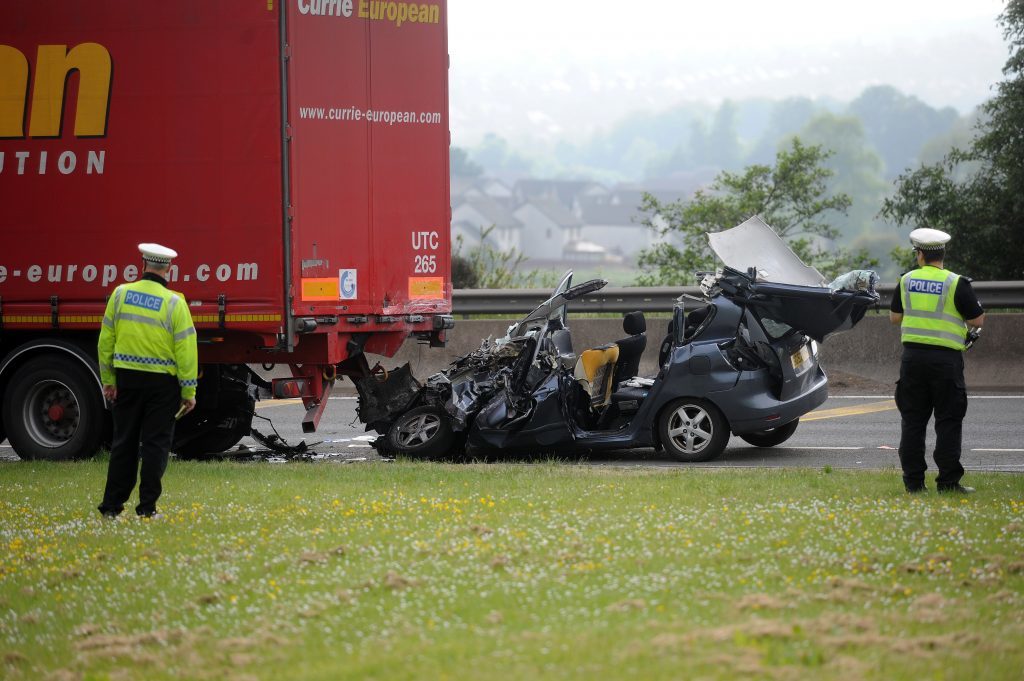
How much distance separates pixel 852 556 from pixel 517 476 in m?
3.67

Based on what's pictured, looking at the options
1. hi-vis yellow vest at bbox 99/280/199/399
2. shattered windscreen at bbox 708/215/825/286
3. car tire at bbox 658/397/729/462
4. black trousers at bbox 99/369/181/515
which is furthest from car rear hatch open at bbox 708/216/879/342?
black trousers at bbox 99/369/181/515

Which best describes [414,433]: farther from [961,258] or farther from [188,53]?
[961,258]

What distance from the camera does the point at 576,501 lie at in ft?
29.6

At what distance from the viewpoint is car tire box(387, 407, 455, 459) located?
39.0ft

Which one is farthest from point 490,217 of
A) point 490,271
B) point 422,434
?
point 422,434

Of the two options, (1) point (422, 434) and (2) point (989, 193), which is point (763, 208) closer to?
(2) point (989, 193)

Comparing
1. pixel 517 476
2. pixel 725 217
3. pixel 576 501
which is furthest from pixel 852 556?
pixel 725 217

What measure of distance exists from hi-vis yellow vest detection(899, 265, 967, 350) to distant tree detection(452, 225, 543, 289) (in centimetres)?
1511

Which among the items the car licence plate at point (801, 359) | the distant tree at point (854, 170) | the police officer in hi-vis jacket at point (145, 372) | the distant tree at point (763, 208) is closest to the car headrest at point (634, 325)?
the car licence plate at point (801, 359)

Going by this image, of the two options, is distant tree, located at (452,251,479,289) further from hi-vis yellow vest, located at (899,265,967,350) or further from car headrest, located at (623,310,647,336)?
hi-vis yellow vest, located at (899,265,967,350)

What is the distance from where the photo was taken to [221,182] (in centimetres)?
1157

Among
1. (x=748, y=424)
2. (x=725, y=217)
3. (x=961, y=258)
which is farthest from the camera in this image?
(x=725, y=217)

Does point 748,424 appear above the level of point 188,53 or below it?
below

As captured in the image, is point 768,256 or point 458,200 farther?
point 458,200
